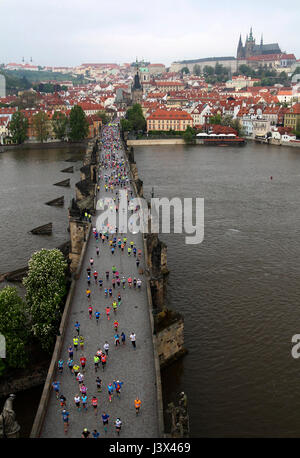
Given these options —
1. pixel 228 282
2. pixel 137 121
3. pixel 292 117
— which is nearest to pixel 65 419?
pixel 228 282

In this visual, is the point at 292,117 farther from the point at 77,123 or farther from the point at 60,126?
the point at 60,126

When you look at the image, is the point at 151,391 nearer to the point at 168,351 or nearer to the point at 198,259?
the point at 168,351

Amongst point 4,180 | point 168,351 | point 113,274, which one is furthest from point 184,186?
point 168,351

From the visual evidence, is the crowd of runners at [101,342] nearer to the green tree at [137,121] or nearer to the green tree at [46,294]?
the green tree at [46,294]

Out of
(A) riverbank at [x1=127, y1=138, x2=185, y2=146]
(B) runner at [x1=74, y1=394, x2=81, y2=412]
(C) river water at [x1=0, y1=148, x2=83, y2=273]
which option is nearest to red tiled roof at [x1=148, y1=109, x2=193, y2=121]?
(A) riverbank at [x1=127, y1=138, x2=185, y2=146]
